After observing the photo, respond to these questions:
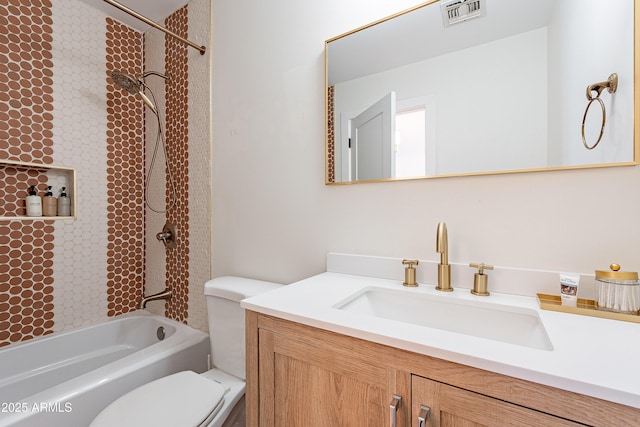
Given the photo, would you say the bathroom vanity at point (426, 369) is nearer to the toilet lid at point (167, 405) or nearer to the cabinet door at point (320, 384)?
the cabinet door at point (320, 384)

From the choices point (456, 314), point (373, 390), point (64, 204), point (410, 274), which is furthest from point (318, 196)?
point (64, 204)

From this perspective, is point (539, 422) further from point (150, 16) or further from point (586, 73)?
point (150, 16)

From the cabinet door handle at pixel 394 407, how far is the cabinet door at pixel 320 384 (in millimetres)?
14

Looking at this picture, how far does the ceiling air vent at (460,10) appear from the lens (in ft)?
3.05

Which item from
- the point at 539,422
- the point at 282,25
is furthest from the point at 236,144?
the point at 539,422

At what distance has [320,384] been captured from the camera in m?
0.67

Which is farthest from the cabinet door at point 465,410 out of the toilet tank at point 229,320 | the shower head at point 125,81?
the shower head at point 125,81

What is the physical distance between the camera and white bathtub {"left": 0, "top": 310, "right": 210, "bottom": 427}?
103cm

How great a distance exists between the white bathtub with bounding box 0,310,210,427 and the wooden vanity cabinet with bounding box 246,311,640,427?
763 millimetres

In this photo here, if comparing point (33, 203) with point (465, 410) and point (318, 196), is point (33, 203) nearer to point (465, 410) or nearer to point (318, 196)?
point (318, 196)

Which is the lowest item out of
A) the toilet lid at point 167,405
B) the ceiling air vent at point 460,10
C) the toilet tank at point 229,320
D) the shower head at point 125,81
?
the toilet lid at point 167,405

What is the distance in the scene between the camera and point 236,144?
1.53m

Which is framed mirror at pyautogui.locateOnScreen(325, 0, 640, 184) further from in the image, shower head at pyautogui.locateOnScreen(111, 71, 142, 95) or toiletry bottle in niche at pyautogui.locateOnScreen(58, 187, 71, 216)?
toiletry bottle in niche at pyautogui.locateOnScreen(58, 187, 71, 216)

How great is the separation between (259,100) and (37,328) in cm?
177
